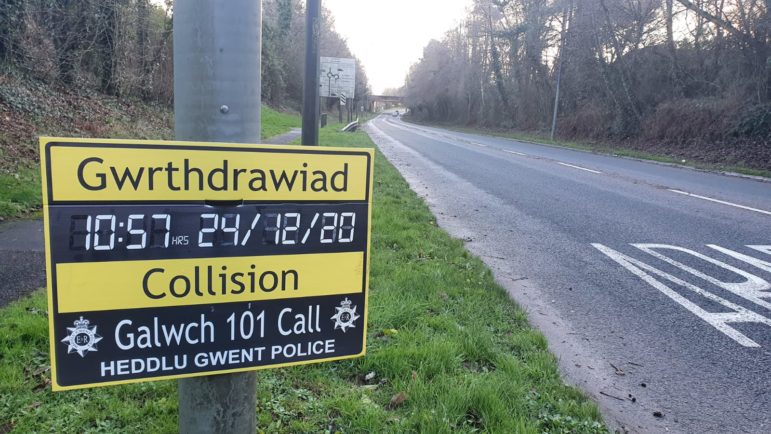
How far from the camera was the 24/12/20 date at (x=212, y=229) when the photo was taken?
1438mm

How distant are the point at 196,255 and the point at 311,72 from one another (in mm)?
3562

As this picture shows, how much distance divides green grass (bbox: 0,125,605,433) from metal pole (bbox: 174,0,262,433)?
1251 mm

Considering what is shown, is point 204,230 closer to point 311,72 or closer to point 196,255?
point 196,255

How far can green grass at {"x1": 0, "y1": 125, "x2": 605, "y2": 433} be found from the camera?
267 cm

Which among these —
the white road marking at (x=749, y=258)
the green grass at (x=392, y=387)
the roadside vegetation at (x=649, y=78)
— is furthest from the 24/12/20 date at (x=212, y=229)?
the roadside vegetation at (x=649, y=78)

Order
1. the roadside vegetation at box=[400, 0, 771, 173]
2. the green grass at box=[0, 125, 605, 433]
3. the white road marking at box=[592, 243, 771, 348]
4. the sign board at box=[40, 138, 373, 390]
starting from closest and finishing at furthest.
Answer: the sign board at box=[40, 138, 373, 390], the green grass at box=[0, 125, 605, 433], the white road marking at box=[592, 243, 771, 348], the roadside vegetation at box=[400, 0, 771, 173]

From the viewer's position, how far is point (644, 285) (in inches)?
207

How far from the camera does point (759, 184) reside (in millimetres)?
13805

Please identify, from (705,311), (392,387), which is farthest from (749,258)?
(392,387)

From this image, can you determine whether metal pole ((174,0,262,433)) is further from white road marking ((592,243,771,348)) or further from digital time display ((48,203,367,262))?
white road marking ((592,243,771,348))

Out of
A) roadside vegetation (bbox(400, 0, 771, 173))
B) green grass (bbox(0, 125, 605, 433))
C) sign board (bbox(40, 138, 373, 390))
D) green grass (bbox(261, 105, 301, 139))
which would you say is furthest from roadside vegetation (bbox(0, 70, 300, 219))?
roadside vegetation (bbox(400, 0, 771, 173))

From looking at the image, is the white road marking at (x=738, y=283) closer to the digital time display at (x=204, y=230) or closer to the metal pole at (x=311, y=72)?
the metal pole at (x=311, y=72)

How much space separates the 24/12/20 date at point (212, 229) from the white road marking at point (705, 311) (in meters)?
3.69

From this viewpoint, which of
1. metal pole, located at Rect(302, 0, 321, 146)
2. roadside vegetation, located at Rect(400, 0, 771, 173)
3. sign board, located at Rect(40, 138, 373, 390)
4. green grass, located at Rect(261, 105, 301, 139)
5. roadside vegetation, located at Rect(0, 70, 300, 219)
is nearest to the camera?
sign board, located at Rect(40, 138, 373, 390)
